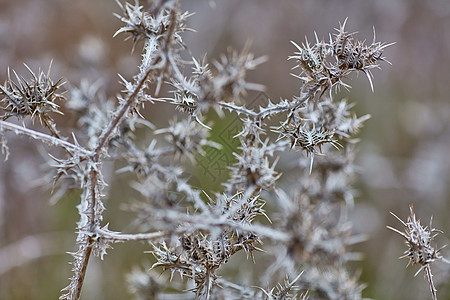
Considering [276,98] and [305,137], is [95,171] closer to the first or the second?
[305,137]

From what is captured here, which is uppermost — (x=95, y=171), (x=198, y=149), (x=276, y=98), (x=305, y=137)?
(x=276, y=98)

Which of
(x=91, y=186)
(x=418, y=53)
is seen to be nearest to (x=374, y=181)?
(x=418, y=53)

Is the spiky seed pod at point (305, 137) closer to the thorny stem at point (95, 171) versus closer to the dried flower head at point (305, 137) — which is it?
the dried flower head at point (305, 137)

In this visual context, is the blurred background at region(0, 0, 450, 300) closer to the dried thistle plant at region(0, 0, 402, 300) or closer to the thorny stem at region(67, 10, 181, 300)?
the dried thistle plant at region(0, 0, 402, 300)

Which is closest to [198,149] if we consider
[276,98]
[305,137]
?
[305,137]

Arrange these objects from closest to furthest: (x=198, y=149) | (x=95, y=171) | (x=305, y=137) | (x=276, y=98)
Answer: (x=95, y=171), (x=305, y=137), (x=198, y=149), (x=276, y=98)

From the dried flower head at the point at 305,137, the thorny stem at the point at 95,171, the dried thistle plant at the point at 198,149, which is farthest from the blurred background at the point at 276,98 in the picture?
the dried flower head at the point at 305,137

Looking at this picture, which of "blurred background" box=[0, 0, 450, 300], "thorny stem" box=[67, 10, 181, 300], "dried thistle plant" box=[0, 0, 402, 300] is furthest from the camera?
"blurred background" box=[0, 0, 450, 300]

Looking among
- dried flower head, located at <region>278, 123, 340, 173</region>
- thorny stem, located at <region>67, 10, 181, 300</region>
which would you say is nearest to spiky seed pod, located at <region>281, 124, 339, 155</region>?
dried flower head, located at <region>278, 123, 340, 173</region>
